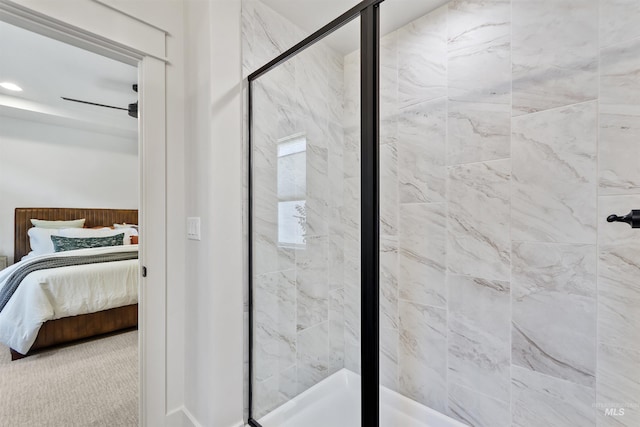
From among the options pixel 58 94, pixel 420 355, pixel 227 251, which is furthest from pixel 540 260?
pixel 58 94

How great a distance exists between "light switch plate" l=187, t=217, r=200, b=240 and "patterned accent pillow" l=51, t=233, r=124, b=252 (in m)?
3.03

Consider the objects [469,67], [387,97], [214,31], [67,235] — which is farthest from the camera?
[67,235]

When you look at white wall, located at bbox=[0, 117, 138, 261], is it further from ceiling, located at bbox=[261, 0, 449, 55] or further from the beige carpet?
ceiling, located at bbox=[261, 0, 449, 55]

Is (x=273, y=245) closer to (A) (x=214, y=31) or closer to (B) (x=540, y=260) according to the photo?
(A) (x=214, y=31)

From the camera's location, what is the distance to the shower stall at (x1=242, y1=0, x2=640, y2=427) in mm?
1112

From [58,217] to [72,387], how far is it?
2.95 m

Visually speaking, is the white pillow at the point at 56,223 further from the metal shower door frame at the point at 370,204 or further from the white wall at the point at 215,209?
the metal shower door frame at the point at 370,204

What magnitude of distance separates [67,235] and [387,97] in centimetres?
406

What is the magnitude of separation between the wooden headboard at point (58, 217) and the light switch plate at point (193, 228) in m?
3.84

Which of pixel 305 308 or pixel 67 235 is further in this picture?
pixel 67 235

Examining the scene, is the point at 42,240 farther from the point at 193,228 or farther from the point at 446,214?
the point at 446,214

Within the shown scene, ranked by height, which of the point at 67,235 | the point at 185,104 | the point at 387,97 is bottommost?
the point at 67,235

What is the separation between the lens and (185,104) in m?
1.55

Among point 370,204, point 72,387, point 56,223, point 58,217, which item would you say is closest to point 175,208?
point 370,204
